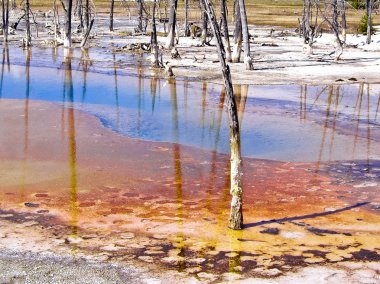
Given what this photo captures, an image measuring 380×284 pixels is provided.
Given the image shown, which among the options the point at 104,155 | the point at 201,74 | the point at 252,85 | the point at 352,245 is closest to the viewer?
the point at 352,245

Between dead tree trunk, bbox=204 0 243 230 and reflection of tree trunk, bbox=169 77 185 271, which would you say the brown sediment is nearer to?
reflection of tree trunk, bbox=169 77 185 271

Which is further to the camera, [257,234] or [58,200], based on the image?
[58,200]

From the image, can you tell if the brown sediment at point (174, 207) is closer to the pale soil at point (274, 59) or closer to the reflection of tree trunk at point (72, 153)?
the reflection of tree trunk at point (72, 153)

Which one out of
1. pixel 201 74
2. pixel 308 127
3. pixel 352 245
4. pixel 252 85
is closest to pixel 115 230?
pixel 352 245

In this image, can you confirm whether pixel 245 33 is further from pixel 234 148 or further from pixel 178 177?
pixel 234 148

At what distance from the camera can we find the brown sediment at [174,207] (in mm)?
7820

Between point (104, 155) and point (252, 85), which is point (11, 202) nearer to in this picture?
point (104, 155)

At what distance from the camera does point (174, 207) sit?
9.55 metres

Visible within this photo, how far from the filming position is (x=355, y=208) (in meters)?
9.67

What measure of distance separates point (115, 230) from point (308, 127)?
8565 mm

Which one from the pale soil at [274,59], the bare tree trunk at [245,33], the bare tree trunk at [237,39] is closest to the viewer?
the pale soil at [274,59]

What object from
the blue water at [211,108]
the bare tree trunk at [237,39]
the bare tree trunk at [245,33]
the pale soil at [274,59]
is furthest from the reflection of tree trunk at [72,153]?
the bare tree trunk at [237,39]

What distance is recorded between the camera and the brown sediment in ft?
25.7

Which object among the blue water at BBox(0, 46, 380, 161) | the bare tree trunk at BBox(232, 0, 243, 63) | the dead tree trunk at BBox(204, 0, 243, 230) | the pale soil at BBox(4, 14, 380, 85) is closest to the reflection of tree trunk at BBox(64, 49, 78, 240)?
the blue water at BBox(0, 46, 380, 161)
